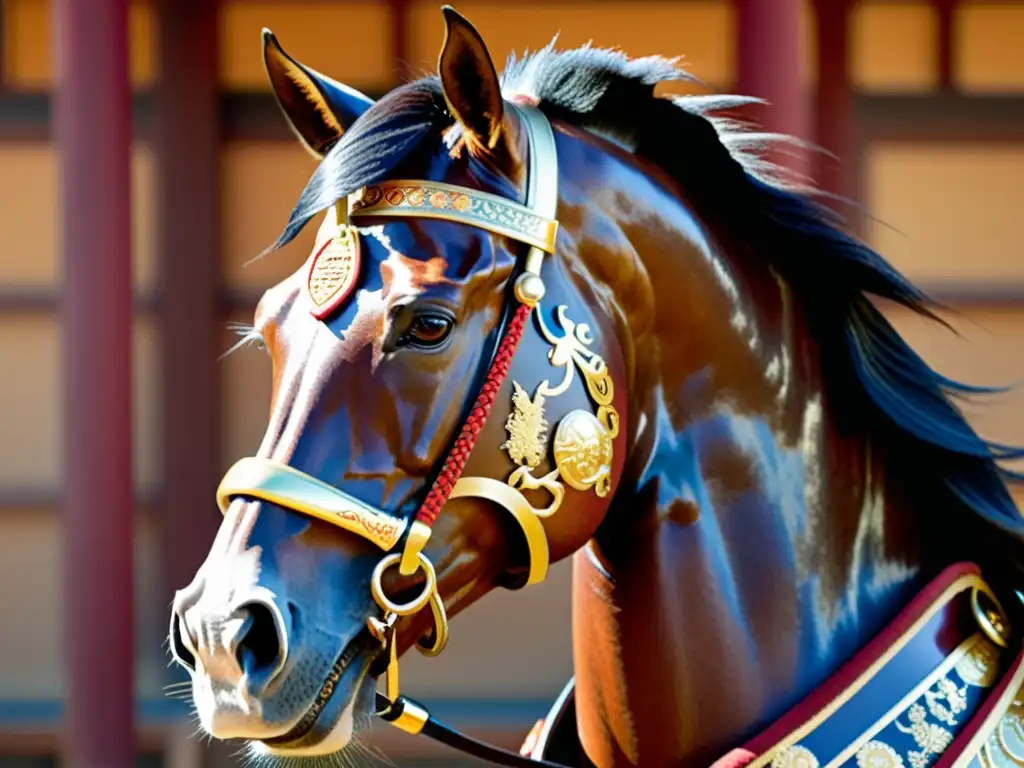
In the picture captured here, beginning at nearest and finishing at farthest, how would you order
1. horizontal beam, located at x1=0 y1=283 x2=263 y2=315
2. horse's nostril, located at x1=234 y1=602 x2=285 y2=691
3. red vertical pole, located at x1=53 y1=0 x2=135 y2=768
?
horse's nostril, located at x1=234 y1=602 x2=285 y2=691, red vertical pole, located at x1=53 y1=0 x2=135 y2=768, horizontal beam, located at x1=0 y1=283 x2=263 y2=315

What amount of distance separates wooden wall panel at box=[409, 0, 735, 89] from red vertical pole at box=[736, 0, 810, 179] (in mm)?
949

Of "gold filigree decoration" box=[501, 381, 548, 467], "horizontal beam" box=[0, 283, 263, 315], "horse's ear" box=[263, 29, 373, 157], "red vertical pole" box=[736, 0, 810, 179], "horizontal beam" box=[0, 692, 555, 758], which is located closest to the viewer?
"gold filigree decoration" box=[501, 381, 548, 467]

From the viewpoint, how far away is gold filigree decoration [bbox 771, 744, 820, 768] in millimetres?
1046

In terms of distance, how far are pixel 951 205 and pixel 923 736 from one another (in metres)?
2.88

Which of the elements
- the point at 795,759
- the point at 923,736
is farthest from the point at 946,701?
the point at 795,759

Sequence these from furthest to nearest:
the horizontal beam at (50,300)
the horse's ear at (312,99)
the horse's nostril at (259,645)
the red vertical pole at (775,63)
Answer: the horizontal beam at (50,300) → the red vertical pole at (775,63) → the horse's ear at (312,99) → the horse's nostril at (259,645)

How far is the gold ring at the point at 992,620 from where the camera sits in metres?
1.12

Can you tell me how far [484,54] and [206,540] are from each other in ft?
9.10

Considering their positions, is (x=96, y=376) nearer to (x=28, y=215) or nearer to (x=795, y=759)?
(x=28, y=215)

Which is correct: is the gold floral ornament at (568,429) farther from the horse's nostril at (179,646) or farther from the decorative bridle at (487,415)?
the horse's nostril at (179,646)

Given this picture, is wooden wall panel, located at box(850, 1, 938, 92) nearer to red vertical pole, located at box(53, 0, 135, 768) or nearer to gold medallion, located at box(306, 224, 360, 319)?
red vertical pole, located at box(53, 0, 135, 768)

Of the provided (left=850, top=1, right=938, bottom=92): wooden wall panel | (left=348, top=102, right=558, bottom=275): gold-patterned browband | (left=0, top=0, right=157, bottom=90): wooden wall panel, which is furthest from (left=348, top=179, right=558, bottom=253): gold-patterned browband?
(left=0, top=0, right=157, bottom=90): wooden wall panel

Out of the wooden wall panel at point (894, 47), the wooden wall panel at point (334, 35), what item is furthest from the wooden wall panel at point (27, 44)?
the wooden wall panel at point (894, 47)

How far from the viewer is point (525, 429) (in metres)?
1.01
